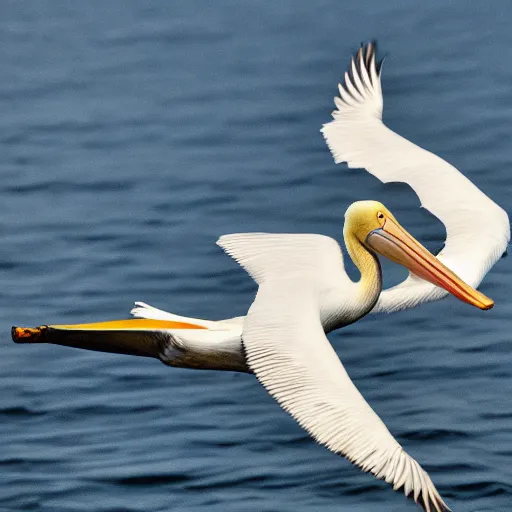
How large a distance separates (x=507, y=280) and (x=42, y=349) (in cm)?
422

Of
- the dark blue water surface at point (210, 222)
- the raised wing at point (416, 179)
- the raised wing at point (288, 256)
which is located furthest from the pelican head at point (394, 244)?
the dark blue water surface at point (210, 222)

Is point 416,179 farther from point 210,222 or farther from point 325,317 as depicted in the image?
point 210,222

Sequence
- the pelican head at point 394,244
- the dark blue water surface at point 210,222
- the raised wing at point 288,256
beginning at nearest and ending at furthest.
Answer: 1. the raised wing at point 288,256
2. the pelican head at point 394,244
3. the dark blue water surface at point 210,222

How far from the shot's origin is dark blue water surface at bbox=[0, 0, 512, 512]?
12359 mm

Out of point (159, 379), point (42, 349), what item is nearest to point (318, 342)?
point (159, 379)

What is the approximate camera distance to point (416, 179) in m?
14.7

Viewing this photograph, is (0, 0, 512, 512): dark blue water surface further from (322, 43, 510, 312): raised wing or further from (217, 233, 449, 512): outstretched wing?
(217, 233, 449, 512): outstretched wing

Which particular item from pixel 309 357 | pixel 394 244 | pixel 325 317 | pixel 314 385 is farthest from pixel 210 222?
pixel 314 385

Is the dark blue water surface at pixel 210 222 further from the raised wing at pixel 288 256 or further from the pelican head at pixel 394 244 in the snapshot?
the raised wing at pixel 288 256

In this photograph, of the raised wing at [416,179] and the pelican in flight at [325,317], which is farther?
the raised wing at [416,179]

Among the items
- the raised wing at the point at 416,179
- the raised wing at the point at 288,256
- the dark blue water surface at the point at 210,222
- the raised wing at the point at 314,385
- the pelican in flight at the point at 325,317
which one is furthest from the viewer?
the raised wing at the point at 416,179

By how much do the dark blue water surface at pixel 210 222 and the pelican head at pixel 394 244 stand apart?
132 centimetres

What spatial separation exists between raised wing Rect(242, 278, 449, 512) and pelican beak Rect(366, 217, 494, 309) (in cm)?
78

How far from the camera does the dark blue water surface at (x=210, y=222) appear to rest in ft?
40.5
